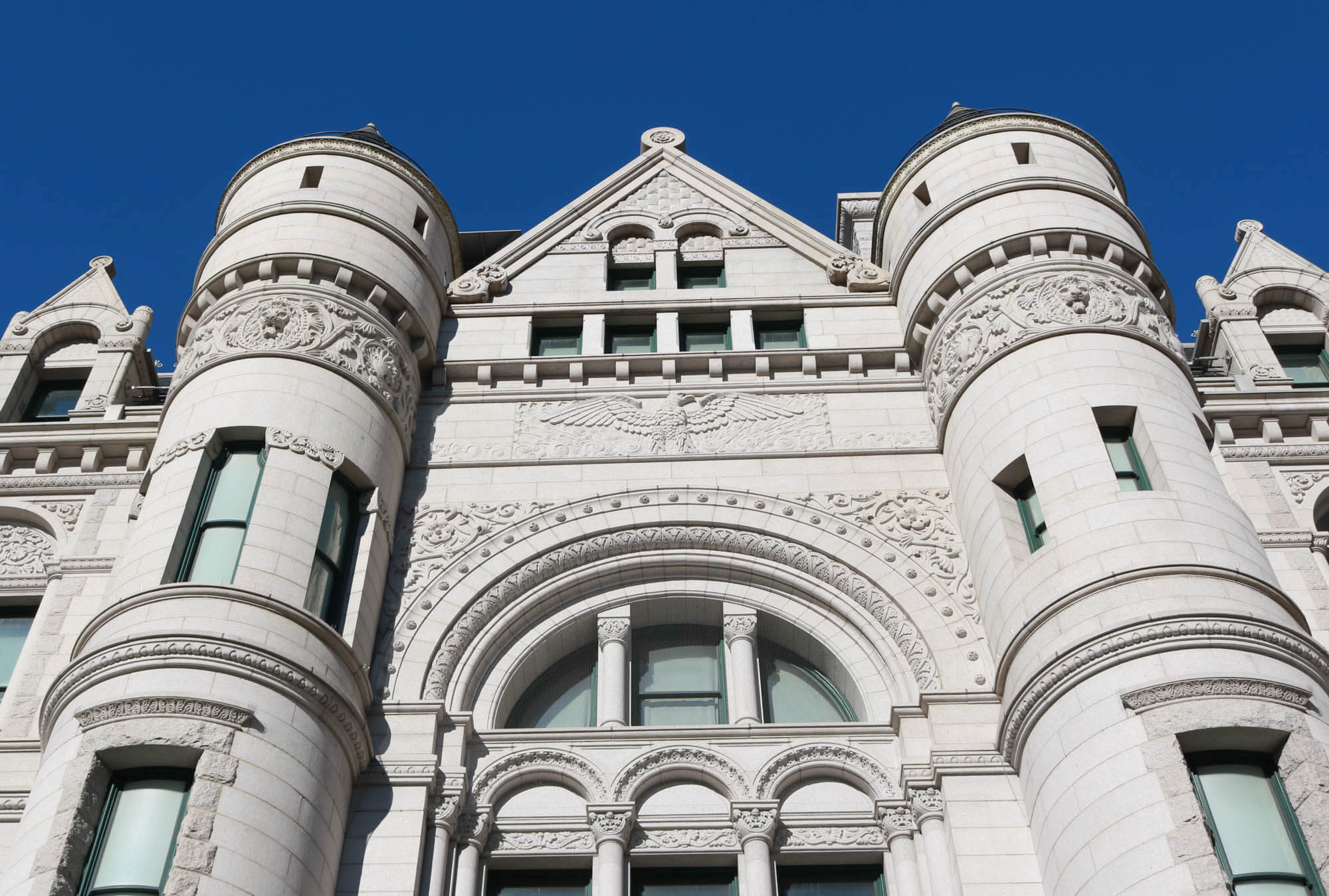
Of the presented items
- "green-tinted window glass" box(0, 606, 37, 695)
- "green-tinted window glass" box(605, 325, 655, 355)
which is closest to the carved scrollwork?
"green-tinted window glass" box(0, 606, 37, 695)

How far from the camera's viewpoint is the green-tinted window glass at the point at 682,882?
14.7 m

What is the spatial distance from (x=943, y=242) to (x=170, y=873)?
1268cm

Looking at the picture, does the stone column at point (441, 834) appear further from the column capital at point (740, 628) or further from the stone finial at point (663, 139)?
the stone finial at point (663, 139)

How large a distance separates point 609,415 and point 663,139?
8.13 metres

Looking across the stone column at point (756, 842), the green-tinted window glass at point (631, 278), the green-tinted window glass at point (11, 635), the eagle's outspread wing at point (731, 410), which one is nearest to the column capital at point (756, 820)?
the stone column at point (756, 842)

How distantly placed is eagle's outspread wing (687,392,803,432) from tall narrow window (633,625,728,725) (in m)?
3.06

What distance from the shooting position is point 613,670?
16.6 meters

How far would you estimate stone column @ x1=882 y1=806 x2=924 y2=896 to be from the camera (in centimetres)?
1414

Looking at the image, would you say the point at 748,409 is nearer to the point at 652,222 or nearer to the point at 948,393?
the point at 948,393

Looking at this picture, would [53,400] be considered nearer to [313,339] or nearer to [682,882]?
[313,339]

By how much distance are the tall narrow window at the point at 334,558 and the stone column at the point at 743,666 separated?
14.2 ft

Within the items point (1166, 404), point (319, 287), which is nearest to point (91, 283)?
point (319, 287)

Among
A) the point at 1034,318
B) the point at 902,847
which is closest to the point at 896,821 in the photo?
the point at 902,847

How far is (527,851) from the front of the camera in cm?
1482
